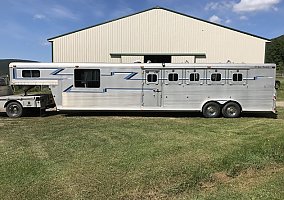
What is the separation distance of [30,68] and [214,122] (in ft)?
27.8

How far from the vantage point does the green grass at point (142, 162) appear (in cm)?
564

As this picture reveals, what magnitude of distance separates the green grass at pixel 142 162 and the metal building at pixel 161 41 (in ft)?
60.4

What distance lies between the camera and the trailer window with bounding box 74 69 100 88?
1493 centimetres

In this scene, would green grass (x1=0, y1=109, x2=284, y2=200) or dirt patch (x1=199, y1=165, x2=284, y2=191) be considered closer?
green grass (x1=0, y1=109, x2=284, y2=200)

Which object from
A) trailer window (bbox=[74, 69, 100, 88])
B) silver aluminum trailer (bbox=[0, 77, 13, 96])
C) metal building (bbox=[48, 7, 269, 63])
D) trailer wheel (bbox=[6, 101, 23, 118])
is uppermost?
metal building (bbox=[48, 7, 269, 63])

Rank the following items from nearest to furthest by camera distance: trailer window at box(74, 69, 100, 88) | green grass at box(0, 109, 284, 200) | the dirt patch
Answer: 1. green grass at box(0, 109, 284, 200)
2. the dirt patch
3. trailer window at box(74, 69, 100, 88)

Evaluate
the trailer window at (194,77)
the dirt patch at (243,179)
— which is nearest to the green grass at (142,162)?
the dirt patch at (243,179)

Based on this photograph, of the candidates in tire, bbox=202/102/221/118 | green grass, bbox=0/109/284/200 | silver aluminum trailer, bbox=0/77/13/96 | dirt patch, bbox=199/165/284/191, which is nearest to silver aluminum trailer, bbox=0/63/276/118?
tire, bbox=202/102/221/118

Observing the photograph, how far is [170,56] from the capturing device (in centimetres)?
2986

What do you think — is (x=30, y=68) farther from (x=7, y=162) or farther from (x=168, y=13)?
(x=168, y=13)

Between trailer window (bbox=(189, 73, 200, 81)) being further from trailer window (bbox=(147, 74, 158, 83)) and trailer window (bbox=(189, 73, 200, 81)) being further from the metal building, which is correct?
the metal building

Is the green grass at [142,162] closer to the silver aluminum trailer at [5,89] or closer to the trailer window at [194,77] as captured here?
the trailer window at [194,77]

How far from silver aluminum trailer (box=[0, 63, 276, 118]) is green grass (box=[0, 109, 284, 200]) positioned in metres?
3.10

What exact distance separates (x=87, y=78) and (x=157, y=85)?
3186 millimetres
